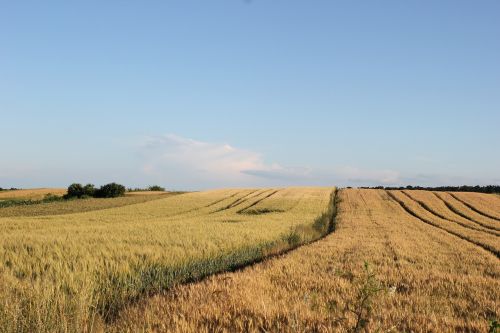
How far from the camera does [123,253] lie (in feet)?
43.8

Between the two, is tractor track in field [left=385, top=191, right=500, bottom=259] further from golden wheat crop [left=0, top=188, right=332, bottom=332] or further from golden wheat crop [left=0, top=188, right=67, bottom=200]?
golden wheat crop [left=0, top=188, right=67, bottom=200]

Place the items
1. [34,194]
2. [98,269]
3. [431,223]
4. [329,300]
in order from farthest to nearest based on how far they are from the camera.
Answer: [34,194] → [431,223] → [98,269] → [329,300]

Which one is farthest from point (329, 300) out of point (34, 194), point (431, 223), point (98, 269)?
point (34, 194)

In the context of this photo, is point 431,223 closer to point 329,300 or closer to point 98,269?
point 98,269

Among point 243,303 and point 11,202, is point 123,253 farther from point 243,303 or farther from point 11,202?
point 11,202

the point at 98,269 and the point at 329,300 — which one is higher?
the point at 98,269

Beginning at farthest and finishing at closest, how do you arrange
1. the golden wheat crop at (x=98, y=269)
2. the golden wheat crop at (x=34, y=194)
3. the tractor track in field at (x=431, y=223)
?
the golden wheat crop at (x=34, y=194), the tractor track in field at (x=431, y=223), the golden wheat crop at (x=98, y=269)

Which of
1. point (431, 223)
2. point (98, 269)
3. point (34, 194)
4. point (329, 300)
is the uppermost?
point (34, 194)

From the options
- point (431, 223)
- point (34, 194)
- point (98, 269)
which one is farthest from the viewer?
point (34, 194)

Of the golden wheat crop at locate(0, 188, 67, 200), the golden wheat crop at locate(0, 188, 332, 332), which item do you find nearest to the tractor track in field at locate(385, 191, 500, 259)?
the golden wheat crop at locate(0, 188, 332, 332)

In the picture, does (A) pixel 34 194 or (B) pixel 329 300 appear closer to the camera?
(B) pixel 329 300

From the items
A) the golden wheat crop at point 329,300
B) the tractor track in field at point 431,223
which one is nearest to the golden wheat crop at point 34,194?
the tractor track in field at point 431,223

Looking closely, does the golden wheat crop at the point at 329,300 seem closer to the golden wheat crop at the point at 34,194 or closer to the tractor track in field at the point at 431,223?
the tractor track in field at the point at 431,223

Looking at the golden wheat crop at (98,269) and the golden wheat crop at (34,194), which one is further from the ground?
the golden wheat crop at (34,194)
